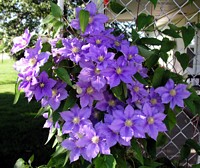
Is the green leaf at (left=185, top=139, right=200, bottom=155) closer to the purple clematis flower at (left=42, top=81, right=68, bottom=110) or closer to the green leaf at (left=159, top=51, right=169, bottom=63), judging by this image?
the green leaf at (left=159, top=51, right=169, bottom=63)

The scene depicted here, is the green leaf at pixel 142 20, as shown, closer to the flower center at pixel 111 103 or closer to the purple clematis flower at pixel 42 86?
the flower center at pixel 111 103

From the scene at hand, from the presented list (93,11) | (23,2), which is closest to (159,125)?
(93,11)

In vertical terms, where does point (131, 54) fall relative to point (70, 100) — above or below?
above

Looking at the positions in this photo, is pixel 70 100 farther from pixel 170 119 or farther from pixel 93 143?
pixel 170 119

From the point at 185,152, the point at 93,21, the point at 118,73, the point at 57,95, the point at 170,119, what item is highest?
the point at 93,21

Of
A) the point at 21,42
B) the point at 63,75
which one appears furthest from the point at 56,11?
the point at 63,75

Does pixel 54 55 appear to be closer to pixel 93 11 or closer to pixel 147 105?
pixel 93 11
